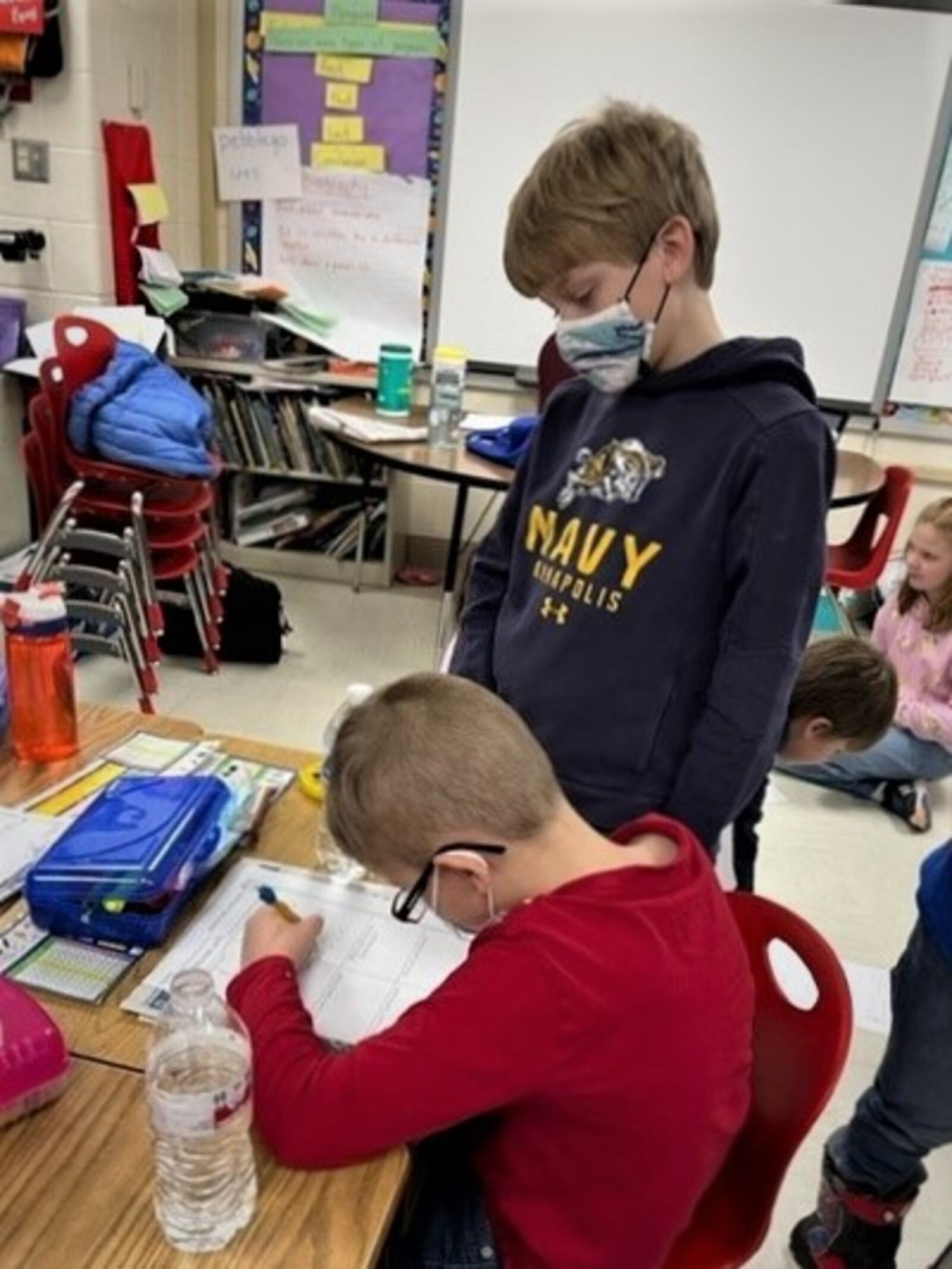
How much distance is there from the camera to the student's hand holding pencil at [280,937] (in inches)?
34.6

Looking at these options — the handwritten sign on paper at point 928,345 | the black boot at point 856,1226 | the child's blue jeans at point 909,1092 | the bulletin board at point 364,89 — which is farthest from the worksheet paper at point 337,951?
the handwritten sign on paper at point 928,345

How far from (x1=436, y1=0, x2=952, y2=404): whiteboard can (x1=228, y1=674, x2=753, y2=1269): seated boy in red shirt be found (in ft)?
9.81

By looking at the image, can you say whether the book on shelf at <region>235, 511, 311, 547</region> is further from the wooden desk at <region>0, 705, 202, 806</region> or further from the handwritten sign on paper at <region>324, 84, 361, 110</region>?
the wooden desk at <region>0, 705, 202, 806</region>

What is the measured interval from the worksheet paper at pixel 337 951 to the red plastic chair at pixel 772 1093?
0.31 meters

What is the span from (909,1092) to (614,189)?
42.7 inches

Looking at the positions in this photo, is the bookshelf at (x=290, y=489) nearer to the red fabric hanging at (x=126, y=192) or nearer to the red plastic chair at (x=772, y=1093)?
the red fabric hanging at (x=126, y=192)

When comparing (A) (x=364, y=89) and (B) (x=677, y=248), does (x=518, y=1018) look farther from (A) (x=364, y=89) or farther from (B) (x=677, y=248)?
(A) (x=364, y=89)

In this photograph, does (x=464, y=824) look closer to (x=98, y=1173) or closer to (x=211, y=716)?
(x=98, y=1173)

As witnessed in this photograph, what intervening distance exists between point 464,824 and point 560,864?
0.09m

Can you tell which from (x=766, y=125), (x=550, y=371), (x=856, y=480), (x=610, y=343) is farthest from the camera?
(x=766, y=125)

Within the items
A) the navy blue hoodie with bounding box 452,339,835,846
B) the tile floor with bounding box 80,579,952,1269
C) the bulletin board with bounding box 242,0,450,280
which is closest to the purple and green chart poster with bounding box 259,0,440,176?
the bulletin board with bounding box 242,0,450,280

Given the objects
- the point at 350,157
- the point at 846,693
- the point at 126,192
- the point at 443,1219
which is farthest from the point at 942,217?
the point at 443,1219

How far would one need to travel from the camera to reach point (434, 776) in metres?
0.79

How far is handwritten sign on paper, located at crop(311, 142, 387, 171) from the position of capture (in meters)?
3.74
